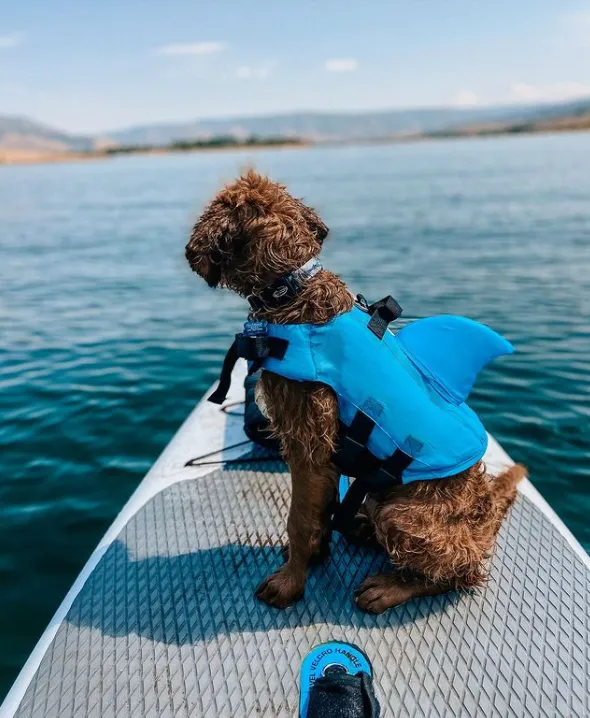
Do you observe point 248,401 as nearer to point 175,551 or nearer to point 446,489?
point 175,551

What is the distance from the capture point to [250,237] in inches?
95.6

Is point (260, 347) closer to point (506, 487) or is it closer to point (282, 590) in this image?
point (282, 590)

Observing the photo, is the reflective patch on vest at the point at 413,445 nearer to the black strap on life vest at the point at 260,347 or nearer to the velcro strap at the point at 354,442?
the velcro strap at the point at 354,442

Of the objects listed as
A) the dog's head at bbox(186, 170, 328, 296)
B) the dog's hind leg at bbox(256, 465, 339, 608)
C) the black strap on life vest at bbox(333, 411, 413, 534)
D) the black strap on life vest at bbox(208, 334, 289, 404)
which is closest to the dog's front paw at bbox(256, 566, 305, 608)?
the dog's hind leg at bbox(256, 465, 339, 608)

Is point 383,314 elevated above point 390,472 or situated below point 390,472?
above

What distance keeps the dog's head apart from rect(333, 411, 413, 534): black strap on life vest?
0.76m

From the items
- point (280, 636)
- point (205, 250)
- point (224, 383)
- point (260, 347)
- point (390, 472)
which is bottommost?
point (280, 636)

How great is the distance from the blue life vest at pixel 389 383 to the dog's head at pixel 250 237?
257mm

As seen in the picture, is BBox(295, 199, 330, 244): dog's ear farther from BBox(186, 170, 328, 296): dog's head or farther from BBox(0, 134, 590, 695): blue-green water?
BBox(0, 134, 590, 695): blue-green water

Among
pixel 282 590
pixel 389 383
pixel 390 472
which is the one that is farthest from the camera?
pixel 282 590

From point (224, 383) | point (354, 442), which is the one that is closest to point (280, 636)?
point (354, 442)

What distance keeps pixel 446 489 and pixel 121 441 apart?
4.34m

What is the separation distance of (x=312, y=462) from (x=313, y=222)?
111cm

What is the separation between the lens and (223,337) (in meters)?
9.41
